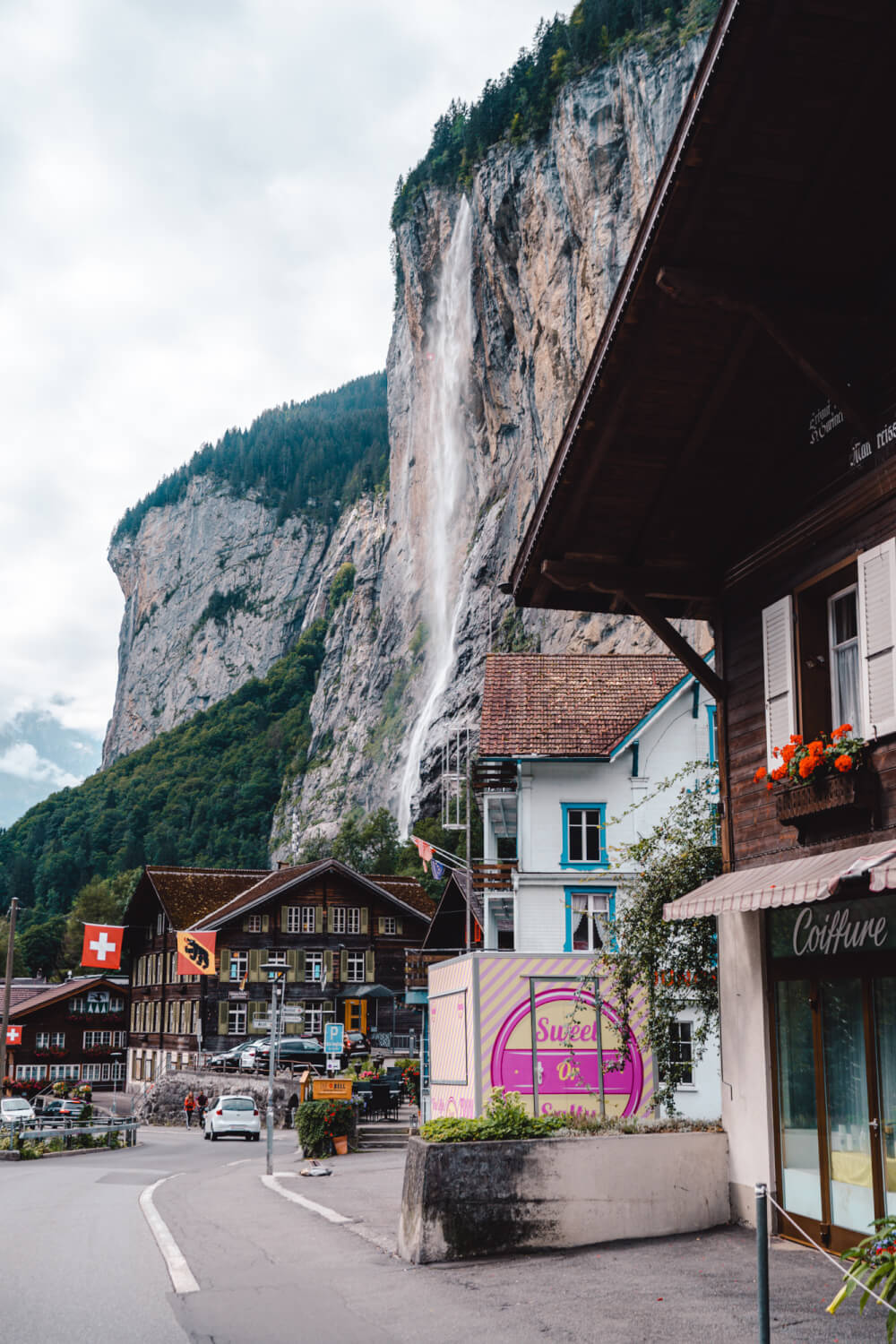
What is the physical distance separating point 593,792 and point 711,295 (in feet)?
75.6

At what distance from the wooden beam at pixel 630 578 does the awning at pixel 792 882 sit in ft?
9.62

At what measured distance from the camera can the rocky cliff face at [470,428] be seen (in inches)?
2832

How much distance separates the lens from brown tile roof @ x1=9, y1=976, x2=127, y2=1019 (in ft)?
235

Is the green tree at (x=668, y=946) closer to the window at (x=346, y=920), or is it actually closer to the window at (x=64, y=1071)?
the window at (x=346, y=920)

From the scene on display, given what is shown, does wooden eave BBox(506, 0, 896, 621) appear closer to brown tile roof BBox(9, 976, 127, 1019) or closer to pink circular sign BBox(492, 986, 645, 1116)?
pink circular sign BBox(492, 986, 645, 1116)

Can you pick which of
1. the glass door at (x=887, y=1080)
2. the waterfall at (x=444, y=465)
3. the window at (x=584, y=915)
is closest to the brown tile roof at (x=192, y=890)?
the waterfall at (x=444, y=465)

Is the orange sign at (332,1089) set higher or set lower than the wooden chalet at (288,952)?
lower

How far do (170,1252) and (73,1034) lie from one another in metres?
64.5

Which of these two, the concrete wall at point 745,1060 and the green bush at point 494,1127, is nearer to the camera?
the green bush at point 494,1127

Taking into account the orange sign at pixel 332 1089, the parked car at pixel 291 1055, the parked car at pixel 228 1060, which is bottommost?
the parked car at pixel 228 1060

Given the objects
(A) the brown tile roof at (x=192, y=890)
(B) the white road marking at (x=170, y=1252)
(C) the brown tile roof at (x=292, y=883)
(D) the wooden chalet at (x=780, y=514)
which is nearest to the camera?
(D) the wooden chalet at (x=780, y=514)

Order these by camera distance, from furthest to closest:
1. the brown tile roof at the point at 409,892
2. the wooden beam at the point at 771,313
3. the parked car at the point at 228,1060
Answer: the brown tile roof at the point at 409,892 → the parked car at the point at 228,1060 → the wooden beam at the point at 771,313

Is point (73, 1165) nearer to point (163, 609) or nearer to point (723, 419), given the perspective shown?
point (723, 419)

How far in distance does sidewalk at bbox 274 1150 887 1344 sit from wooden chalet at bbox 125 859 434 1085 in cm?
4526
